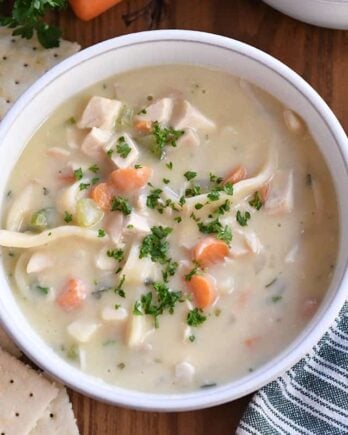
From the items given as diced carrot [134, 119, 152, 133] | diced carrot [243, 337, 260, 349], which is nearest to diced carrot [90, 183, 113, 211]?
diced carrot [134, 119, 152, 133]

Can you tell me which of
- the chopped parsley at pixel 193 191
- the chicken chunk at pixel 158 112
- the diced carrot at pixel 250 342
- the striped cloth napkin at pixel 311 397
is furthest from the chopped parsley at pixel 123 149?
the striped cloth napkin at pixel 311 397

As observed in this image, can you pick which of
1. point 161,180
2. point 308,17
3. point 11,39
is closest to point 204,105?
point 161,180

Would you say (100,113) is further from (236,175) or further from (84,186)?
(236,175)

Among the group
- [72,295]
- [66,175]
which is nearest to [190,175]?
[66,175]

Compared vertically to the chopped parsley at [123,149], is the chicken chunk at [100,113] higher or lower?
higher

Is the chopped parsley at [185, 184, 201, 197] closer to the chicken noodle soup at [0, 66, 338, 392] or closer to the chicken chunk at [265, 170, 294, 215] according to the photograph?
the chicken noodle soup at [0, 66, 338, 392]

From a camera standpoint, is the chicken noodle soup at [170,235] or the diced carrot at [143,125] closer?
the chicken noodle soup at [170,235]

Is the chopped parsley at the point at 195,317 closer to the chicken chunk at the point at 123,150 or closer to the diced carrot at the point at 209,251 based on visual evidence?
the diced carrot at the point at 209,251
